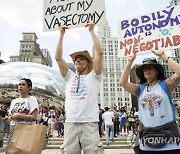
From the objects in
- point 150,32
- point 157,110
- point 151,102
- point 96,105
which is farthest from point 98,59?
point 150,32

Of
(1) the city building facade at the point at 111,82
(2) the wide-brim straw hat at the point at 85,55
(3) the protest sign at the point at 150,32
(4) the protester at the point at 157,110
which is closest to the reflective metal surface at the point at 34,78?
(3) the protest sign at the point at 150,32

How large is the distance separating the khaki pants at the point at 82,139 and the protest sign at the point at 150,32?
49.9 inches

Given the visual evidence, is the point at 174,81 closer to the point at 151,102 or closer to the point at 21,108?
the point at 151,102

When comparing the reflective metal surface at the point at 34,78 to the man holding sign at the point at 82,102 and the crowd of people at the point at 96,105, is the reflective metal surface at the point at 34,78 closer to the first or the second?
the crowd of people at the point at 96,105

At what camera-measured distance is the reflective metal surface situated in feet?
80.4

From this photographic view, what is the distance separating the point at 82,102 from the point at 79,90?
16 cm

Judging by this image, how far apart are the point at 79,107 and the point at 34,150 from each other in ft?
2.42

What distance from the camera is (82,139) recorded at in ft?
8.94

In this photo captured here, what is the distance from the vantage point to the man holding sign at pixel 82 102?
273 centimetres

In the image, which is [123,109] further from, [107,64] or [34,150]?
[107,64]

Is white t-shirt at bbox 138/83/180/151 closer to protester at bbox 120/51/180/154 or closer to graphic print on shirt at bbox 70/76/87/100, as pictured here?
protester at bbox 120/51/180/154

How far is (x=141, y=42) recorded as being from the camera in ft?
11.7

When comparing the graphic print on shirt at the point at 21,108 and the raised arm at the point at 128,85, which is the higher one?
the raised arm at the point at 128,85

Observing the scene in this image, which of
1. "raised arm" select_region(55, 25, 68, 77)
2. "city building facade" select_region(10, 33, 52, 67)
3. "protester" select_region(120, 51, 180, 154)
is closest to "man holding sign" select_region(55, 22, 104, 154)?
"raised arm" select_region(55, 25, 68, 77)
